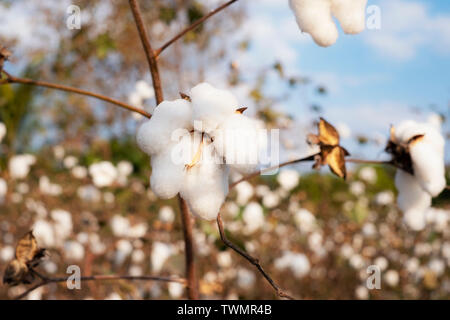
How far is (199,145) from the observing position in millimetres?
763

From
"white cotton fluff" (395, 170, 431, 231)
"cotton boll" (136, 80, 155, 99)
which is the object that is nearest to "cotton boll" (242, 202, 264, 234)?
"cotton boll" (136, 80, 155, 99)

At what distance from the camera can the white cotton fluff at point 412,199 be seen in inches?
47.4

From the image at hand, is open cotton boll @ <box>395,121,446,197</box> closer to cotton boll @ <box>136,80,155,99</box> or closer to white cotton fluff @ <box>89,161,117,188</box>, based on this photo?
cotton boll @ <box>136,80,155,99</box>

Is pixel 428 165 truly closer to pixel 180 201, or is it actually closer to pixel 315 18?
pixel 315 18

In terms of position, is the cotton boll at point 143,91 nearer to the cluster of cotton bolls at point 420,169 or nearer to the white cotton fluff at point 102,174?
the white cotton fluff at point 102,174

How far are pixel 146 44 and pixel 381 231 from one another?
4.63 m

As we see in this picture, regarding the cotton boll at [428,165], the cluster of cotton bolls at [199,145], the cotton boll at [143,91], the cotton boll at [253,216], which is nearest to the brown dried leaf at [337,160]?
A: the cotton boll at [428,165]

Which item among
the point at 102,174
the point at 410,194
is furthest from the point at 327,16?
the point at 102,174

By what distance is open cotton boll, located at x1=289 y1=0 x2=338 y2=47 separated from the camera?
0.84 metres

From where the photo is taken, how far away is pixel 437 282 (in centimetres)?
386

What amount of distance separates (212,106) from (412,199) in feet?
2.50

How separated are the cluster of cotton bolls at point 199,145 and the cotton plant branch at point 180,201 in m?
0.22
